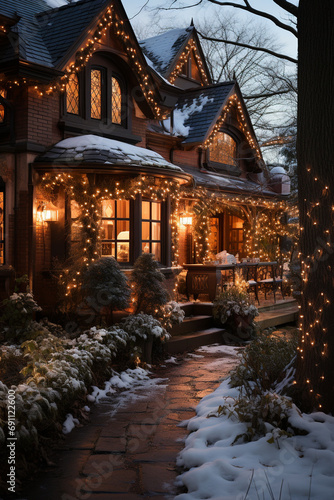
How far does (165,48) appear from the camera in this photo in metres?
16.5

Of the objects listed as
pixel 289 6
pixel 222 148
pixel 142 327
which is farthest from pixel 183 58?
pixel 289 6

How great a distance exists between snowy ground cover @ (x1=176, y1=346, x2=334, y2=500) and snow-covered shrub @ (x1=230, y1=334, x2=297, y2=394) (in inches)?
24.0

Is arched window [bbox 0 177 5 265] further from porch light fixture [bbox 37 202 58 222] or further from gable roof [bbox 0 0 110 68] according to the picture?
gable roof [bbox 0 0 110 68]

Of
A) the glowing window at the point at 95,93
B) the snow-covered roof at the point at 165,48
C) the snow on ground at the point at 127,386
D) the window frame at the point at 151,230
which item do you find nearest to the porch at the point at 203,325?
the window frame at the point at 151,230

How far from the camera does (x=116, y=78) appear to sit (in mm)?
11656

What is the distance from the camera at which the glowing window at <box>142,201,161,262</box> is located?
1162cm

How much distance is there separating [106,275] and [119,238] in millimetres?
2426

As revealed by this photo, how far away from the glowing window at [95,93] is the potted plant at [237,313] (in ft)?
15.5

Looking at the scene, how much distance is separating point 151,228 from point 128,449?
24.1 ft

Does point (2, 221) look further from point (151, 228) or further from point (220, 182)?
point (220, 182)

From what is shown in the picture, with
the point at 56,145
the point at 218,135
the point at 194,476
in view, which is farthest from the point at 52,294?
the point at 218,135

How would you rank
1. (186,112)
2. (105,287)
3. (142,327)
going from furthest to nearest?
(186,112), (105,287), (142,327)

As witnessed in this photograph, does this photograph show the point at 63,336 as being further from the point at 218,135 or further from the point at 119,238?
the point at 218,135

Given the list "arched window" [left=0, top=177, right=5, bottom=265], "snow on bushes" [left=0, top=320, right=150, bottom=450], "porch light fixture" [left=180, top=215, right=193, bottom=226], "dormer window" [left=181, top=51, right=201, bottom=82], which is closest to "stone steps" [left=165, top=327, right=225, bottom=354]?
"snow on bushes" [left=0, top=320, right=150, bottom=450]
